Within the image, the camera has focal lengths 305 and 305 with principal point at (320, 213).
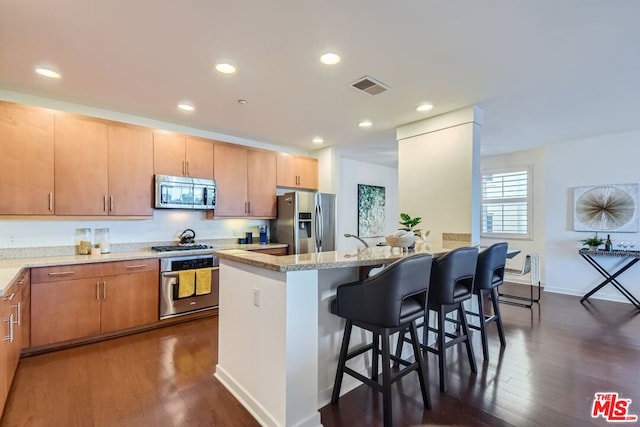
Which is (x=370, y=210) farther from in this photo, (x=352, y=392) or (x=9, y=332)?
(x=9, y=332)

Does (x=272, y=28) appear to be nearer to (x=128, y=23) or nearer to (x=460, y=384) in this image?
(x=128, y=23)

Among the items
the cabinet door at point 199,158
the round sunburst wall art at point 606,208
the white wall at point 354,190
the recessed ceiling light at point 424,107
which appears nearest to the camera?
the recessed ceiling light at point 424,107

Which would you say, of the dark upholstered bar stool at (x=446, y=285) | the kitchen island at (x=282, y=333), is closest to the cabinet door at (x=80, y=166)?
the kitchen island at (x=282, y=333)

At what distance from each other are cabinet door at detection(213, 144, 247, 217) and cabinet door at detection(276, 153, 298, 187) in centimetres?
62

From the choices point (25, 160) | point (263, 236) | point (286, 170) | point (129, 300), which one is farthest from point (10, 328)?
point (286, 170)

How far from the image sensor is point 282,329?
5.84 ft

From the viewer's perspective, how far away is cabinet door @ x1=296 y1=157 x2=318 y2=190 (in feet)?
17.6

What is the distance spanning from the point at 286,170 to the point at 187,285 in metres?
2.40

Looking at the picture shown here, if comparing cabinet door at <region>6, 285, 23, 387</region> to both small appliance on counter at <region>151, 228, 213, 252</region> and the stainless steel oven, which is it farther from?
small appliance on counter at <region>151, 228, 213, 252</region>

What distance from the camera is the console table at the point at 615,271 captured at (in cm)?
438

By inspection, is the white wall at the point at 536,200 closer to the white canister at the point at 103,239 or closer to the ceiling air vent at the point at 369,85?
the ceiling air vent at the point at 369,85

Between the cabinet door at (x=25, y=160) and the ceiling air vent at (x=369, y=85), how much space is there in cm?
317

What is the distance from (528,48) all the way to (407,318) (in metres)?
2.16

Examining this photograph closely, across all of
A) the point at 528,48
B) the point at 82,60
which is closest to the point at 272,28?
the point at 82,60
